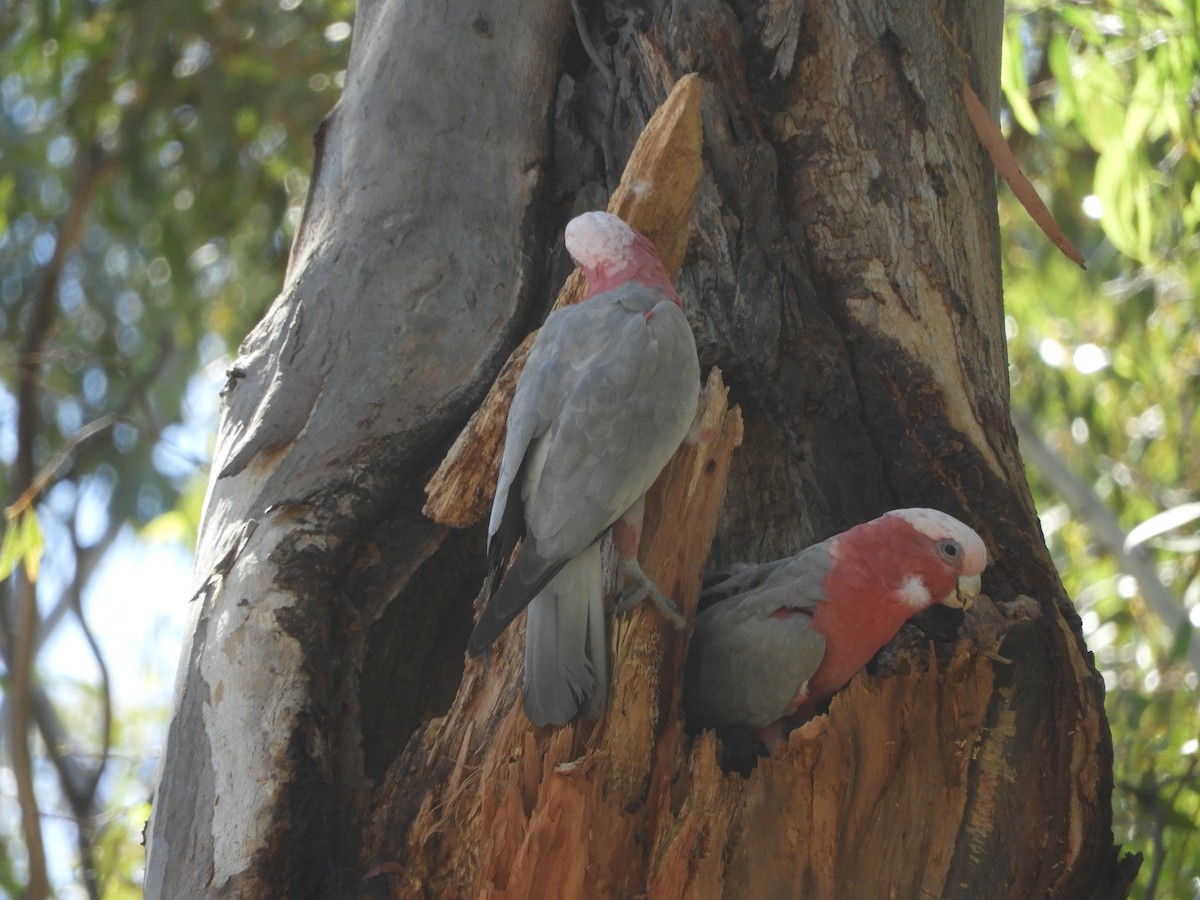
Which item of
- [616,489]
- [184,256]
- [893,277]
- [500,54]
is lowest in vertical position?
[616,489]

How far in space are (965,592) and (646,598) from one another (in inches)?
16.8

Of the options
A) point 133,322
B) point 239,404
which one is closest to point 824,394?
point 239,404

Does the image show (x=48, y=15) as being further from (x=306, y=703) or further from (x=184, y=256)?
(x=306, y=703)

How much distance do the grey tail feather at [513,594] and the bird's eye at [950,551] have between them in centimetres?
50

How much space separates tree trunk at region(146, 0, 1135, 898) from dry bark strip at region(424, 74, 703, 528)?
11 mm

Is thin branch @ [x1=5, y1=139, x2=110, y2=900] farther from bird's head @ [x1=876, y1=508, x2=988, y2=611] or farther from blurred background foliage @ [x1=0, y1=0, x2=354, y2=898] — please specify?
bird's head @ [x1=876, y1=508, x2=988, y2=611]

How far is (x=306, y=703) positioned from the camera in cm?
169

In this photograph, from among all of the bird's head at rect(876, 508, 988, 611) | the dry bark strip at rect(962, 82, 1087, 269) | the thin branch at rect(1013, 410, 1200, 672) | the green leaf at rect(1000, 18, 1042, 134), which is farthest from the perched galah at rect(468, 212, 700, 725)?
the thin branch at rect(1013, 410, 1200, 672)

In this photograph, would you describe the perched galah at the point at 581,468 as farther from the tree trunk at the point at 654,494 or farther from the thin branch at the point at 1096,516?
the thin branch at the point at 1096,516

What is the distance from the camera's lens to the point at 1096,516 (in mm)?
4340

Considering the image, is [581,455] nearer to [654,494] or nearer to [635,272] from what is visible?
A: [654,494]

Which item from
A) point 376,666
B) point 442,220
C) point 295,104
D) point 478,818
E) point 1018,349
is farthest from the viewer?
point 1018,349

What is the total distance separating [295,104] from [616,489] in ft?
10.4

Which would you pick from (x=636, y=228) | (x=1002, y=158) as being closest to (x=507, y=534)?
(x=636, y=228)
